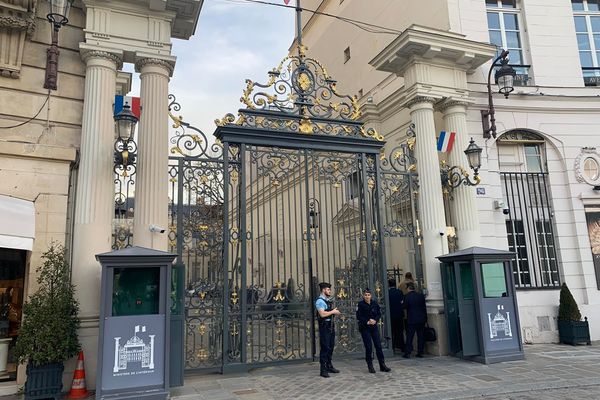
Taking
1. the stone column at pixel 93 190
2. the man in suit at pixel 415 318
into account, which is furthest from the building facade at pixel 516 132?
the stone column at pixel 93 190

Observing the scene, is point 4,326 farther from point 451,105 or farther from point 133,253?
point 451,105

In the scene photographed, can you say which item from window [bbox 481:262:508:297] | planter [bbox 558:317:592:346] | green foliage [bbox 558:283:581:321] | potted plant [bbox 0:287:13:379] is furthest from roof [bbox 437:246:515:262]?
potted plant [bbox 0:287:13:379]

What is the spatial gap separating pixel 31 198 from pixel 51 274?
151cm

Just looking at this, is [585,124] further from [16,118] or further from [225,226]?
[16,118]

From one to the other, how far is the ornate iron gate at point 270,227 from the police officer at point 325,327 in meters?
0.86

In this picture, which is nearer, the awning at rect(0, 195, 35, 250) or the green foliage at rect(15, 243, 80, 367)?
the green foliage at rect(15, 243, 80, 367)

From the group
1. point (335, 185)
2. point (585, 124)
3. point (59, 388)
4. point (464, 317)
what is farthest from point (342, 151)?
point (585, 124)

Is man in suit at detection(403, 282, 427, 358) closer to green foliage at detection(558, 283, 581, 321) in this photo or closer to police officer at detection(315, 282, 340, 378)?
police officer at detection(315, 282, 340, 378)

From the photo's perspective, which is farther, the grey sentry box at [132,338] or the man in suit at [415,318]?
the man in suit at [415,318]

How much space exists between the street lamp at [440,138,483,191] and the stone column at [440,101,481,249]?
168mm

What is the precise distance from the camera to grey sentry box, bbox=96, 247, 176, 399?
22.0ft

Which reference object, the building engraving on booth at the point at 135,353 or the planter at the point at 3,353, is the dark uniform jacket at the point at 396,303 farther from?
the planter at the point at 3,353

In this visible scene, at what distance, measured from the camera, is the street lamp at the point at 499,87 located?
11500mm

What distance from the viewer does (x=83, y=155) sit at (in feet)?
26.5
